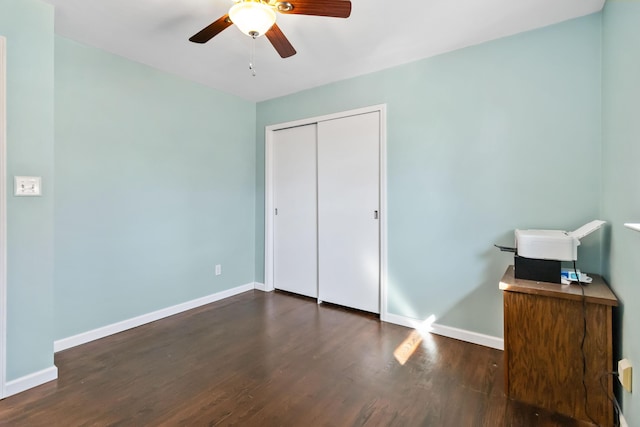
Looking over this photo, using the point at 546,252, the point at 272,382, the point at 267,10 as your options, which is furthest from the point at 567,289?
the point at 267,10

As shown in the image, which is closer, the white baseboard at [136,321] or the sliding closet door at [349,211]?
the white baseboard at [136,321]

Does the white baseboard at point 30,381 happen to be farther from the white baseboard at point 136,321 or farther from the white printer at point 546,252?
the white printer at point 546,252

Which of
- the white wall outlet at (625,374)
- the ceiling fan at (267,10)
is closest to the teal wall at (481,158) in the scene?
the white wall outlet at (625,374)

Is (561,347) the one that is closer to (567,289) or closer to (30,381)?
(567,289)

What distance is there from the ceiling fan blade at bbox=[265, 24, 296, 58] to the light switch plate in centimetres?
165

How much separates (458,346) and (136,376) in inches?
91.2

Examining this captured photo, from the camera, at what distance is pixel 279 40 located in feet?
5.92

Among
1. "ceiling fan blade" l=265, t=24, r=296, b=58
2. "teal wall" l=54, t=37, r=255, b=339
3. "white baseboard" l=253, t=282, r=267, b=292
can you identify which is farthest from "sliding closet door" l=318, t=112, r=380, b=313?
"ceiling fan blade" l=265, t=24, r=296, b=58

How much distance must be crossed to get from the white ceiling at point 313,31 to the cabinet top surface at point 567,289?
1.72m

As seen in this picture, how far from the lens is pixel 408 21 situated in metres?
2.09

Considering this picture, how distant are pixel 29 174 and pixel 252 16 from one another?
1.64 metres

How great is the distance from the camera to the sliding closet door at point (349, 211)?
9.73 feet

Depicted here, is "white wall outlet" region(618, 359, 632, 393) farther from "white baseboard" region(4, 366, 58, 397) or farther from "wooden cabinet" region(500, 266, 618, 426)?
"white baseboard" region(4, 366, 58, 397)

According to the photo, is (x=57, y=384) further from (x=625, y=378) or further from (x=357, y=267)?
(x=625, y=378)
